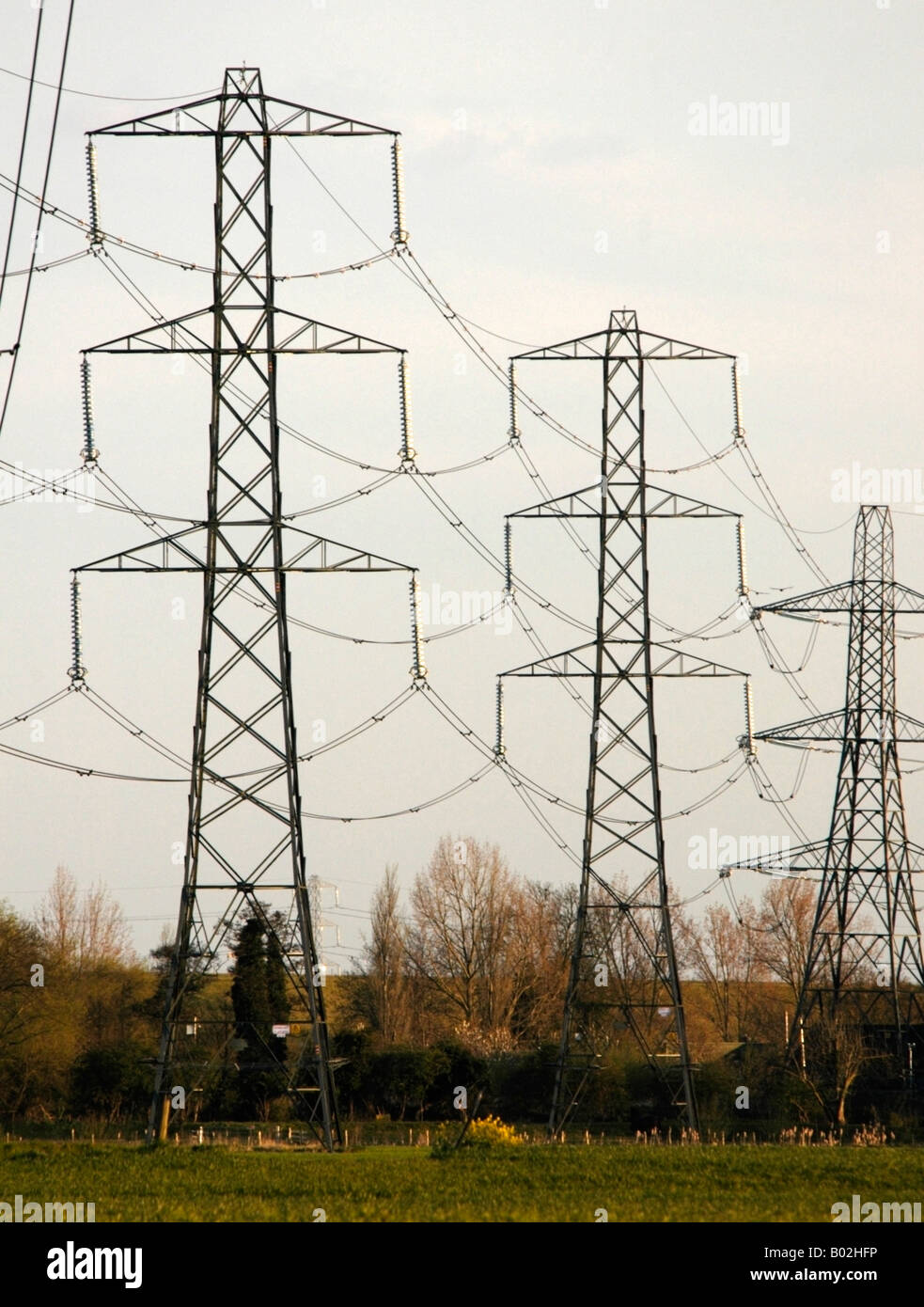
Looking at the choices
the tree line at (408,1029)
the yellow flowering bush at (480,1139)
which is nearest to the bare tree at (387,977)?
the tree line at (408,1029)

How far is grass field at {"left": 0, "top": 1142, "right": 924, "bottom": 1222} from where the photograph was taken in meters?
21.2

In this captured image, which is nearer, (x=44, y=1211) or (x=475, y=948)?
(x=44, y=1211)

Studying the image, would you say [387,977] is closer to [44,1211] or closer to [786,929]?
[786,929]

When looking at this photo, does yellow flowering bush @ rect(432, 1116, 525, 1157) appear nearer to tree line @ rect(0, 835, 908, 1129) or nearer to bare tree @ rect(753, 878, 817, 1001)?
tree line @ rect(0, 835, 908, 1129)
